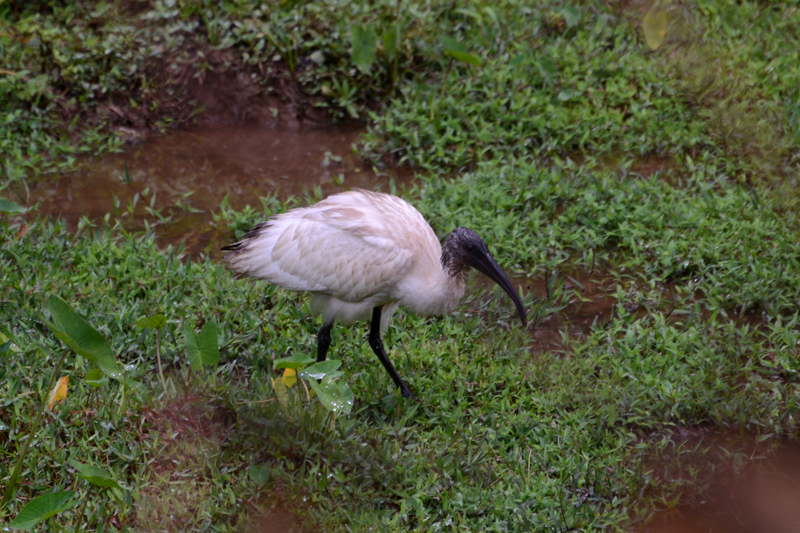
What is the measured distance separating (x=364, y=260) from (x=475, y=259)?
0.54m

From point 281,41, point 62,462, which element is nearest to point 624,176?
point 281,41

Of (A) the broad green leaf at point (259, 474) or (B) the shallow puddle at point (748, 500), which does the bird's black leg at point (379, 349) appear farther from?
(B) the shallow puddle at point (748, 500)

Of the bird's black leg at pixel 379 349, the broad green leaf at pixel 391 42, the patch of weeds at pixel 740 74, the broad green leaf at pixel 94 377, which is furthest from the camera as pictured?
the broad green leaf at pixel 391 42

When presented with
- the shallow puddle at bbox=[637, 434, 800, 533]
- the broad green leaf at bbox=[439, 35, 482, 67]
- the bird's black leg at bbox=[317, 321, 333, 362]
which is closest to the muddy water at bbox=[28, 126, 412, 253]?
the broad green leaf at bbox=[439, 35, 482, 67]

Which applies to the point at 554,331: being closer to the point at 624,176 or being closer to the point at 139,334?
the point at 624,176

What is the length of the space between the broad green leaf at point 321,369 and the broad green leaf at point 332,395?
3 centimetres

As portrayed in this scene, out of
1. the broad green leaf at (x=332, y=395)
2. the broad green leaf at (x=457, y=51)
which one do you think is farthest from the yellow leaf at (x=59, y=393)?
the broad green leaf at (x=457, y=51)

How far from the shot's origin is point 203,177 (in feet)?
Result: 18.0

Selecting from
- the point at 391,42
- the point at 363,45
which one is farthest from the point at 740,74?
the point at 363,45

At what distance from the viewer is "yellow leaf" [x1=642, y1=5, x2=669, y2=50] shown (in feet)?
16.6

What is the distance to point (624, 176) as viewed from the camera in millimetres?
5027

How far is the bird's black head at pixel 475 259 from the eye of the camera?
3.41m

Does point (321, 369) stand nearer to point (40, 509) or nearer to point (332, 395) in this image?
point (332, 395)

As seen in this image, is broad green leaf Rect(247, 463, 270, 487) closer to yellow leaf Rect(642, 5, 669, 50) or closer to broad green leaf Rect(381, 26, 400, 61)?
broad green leaf Rect(381, 26, 400, 61)
